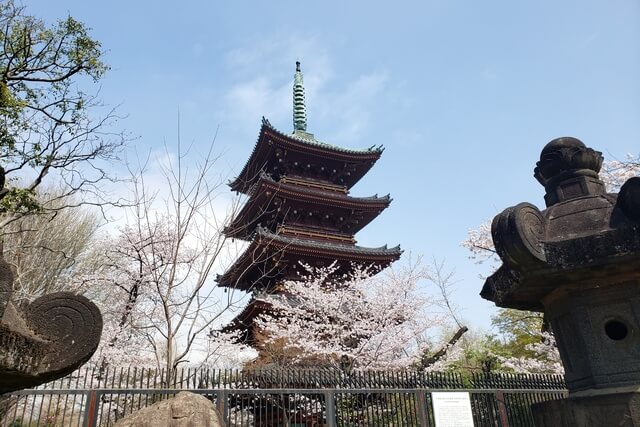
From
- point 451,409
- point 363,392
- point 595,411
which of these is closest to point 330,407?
point 363,392

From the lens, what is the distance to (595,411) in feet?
12.8

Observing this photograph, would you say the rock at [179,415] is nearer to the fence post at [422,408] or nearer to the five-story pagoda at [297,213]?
the fence post at [422,408]

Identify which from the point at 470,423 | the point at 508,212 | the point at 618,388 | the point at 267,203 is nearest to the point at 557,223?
the point at 508,212

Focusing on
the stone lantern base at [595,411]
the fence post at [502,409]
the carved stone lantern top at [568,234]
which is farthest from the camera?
the fence post at [502,409]

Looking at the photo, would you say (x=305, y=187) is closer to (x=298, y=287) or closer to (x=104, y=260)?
(x=298, y=287)

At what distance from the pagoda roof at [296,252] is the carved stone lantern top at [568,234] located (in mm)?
14666

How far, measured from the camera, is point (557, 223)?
4262mm

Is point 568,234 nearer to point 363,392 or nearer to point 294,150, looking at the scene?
point 363,392

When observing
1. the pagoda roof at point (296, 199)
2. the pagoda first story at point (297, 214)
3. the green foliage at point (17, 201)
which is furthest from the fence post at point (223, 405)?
the pagoda roof at point (296, 199)

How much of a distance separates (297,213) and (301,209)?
0.30 metres

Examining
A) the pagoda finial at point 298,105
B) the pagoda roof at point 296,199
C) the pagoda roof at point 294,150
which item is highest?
the pagoda finial at point 298,105

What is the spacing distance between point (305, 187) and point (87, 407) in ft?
58.4

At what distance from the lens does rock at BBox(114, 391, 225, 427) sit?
5.43 m

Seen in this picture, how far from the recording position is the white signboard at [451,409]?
679 cm
